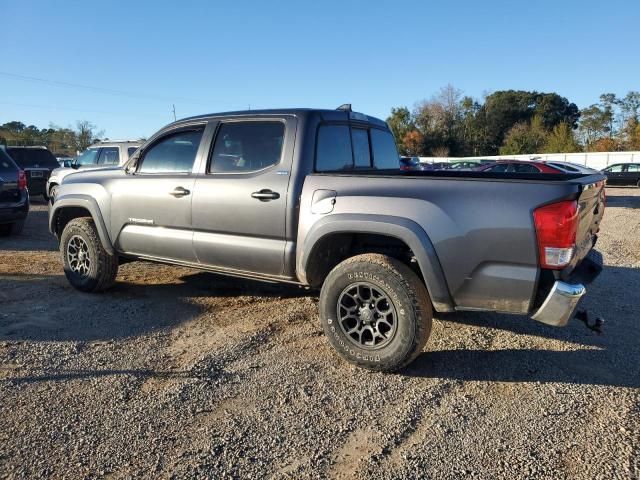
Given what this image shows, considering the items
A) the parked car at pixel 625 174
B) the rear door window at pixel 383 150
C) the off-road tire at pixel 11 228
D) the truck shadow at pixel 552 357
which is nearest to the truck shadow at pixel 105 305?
the rear door window at pixel 383 150

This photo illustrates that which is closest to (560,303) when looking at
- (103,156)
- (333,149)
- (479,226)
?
(479,226)

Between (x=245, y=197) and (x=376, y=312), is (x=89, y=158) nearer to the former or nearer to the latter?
(x=245, y=197)

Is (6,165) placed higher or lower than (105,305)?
higher

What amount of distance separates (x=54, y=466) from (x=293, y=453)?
1.21m

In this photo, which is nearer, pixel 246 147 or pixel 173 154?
pixel 246 147

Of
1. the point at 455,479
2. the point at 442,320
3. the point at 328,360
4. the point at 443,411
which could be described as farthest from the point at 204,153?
the point at 455,479

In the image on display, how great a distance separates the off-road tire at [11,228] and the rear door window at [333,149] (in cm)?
785

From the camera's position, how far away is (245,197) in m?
A: 4.26

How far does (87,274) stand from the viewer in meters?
5.52

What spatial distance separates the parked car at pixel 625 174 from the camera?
28.5 meters

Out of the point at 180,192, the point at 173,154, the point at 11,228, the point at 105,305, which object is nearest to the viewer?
the point at 180,192

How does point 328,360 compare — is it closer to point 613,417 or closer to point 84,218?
point 613,417

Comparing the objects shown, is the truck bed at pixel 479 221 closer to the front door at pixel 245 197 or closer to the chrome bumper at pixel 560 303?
the chrome bumper at pixel 560 303

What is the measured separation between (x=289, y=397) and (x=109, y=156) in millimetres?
10882
